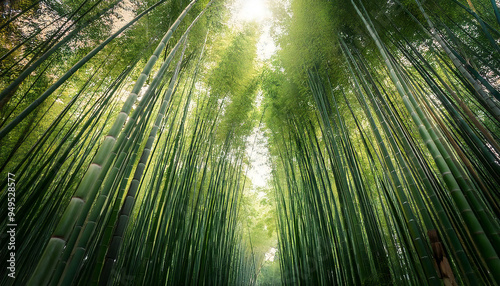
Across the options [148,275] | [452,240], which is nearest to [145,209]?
[148,275]

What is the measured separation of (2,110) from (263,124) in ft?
15.0

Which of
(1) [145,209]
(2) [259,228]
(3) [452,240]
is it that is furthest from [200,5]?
(2) [259,228]

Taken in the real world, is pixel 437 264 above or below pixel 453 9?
below

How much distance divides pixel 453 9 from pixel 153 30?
4.17 metres

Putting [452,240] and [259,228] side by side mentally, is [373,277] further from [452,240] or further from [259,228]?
[259,228]

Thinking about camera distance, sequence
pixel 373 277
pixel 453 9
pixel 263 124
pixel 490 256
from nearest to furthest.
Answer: pixel 490 256, pixel 373 277, pixel 453 9, pixel 263 124

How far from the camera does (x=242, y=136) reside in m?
4.32

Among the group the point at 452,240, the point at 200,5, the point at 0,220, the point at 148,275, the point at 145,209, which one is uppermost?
the point at 200,5

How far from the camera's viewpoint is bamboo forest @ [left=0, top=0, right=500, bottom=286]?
3.35 ft

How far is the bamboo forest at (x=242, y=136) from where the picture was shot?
3.35 feet

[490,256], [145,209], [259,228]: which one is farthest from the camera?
[259,228]

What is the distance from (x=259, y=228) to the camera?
7.56 m

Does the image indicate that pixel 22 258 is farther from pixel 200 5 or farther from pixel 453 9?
pixel 453 9

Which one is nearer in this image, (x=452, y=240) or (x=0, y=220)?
(x=452, y=240)
